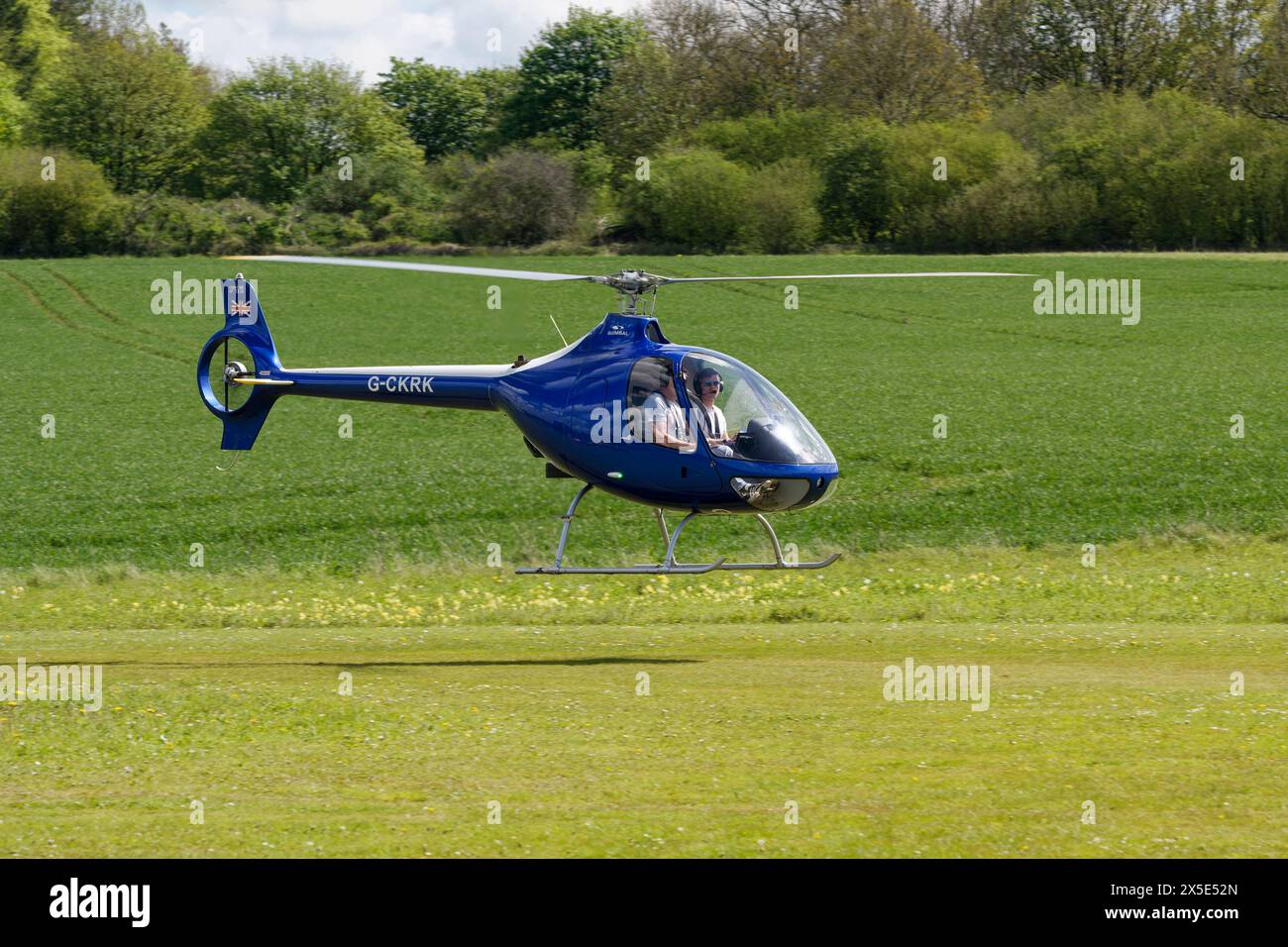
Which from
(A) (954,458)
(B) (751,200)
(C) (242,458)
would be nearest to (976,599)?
(A) (954,458)

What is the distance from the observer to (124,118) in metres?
76.0

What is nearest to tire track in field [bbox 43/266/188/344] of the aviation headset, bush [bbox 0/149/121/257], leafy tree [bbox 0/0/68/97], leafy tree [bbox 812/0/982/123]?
bush [bbox 0/149/121/257]

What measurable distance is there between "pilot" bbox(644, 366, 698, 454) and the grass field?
2367mm

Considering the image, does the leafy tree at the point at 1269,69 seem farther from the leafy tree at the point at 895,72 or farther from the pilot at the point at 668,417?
the pilot at the point at 668,417

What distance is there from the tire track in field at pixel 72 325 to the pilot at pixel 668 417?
36.6 m

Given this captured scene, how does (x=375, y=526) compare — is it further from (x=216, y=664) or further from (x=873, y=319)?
(x=873, y=319)

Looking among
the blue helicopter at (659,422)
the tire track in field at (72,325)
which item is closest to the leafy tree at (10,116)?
the tire track in field at (72,325)

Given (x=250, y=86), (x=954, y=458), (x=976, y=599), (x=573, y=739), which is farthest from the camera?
(x=250, y=86)

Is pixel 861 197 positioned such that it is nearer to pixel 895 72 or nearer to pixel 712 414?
pixel 895 72

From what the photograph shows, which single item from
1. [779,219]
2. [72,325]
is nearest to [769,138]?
[779,219]

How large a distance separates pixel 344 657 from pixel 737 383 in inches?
259

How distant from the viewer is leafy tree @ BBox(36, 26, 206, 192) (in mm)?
75375

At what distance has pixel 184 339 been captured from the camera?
5291 cm

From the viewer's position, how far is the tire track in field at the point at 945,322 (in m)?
50.8
